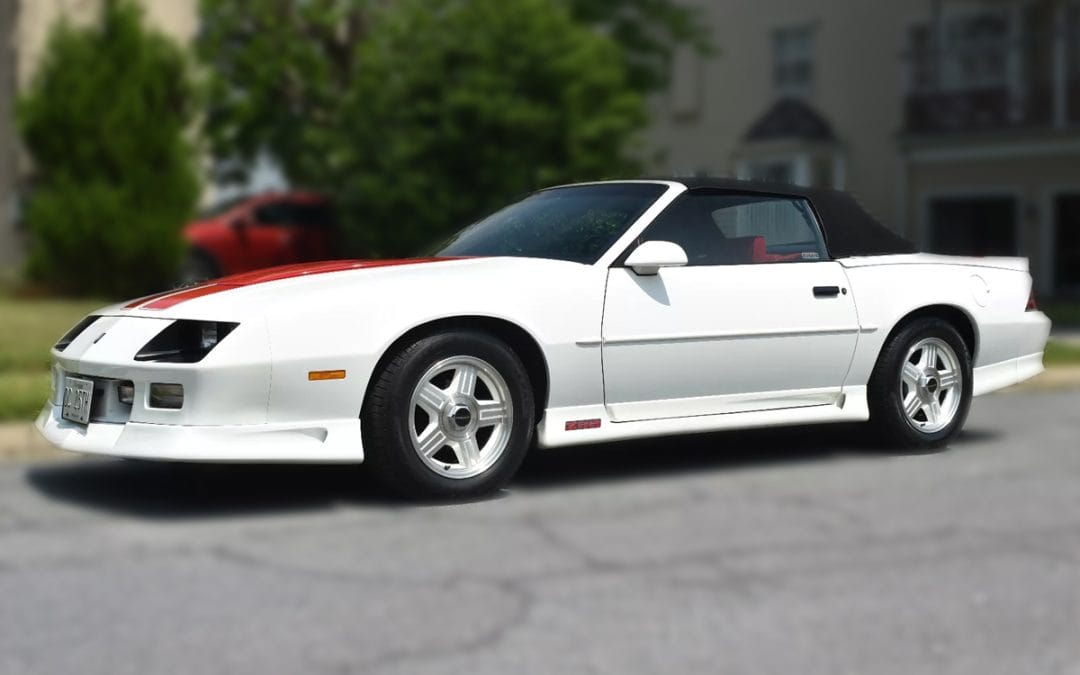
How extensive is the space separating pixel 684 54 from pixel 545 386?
70.4 meters

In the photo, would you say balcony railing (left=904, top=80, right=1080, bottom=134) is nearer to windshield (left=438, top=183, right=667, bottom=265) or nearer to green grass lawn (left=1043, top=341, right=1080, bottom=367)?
green grass lawn (left=1043, top=341, right=1080, bottom=367)

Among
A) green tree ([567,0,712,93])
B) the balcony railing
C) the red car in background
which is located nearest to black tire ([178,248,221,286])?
the red car in background

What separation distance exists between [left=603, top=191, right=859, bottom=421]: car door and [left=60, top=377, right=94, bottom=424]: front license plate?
0.61 m

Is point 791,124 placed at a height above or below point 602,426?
above

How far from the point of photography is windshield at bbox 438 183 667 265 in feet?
6.89

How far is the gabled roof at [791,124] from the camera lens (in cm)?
7456

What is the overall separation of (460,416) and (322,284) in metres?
0.24

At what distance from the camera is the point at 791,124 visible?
7550cm

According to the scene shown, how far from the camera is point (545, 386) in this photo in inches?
76.8

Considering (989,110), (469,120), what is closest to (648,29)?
(989,110)

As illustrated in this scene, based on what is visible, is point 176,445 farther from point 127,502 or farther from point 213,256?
point 213,256

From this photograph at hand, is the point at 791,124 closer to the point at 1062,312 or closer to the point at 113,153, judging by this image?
the point at 1062,312

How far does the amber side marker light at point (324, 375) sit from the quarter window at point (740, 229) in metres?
→ 0.51

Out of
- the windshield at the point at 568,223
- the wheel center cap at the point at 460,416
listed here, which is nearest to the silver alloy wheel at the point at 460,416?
the wheel center cap at the point at 460,416
